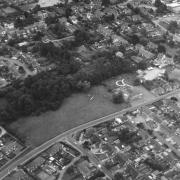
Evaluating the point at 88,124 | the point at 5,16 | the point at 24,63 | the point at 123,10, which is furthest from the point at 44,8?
the point at 88,124

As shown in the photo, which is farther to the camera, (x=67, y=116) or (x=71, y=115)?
(x=71, y=115)

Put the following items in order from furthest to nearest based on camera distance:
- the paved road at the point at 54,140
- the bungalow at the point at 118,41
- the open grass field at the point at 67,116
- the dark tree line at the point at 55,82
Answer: the bungalow at the point at 118,41 < the dark tree line at the point at 55,82 < the open grass field at the point at 67,116 < the paved road at the point at 54,140

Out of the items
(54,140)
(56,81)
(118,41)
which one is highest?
(56,81)

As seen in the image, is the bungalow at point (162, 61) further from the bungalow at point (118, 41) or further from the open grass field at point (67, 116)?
the open grass field at point (67, 116)

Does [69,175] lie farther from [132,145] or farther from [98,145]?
[132,145]

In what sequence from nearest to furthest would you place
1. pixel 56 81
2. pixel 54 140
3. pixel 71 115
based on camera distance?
pixel 54 140 → pixel 71 115 → pixel 56 81

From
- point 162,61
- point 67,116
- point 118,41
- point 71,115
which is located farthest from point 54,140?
point 118,41

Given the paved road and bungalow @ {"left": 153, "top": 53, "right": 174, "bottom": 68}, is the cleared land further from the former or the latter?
bungalow @ {"left": 153, "top": 53, "right": 174, "bottom": 68}

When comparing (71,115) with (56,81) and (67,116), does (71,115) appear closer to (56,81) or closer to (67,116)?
(67,116)

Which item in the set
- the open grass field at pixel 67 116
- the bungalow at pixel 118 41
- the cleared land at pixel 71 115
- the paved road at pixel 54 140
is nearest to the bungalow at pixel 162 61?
the bungalow at pixel 118 41
